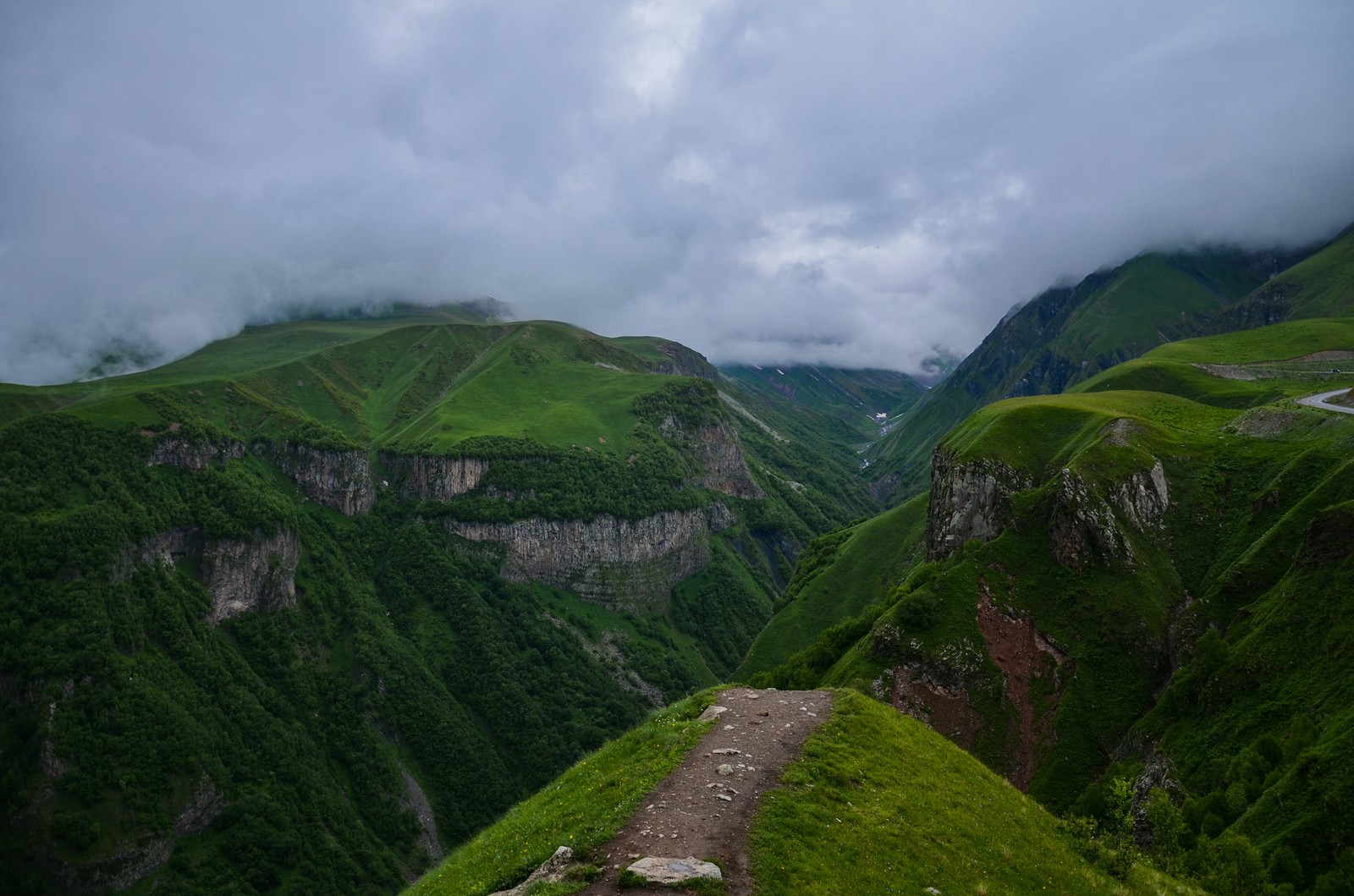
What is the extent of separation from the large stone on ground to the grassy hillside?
1.38 m

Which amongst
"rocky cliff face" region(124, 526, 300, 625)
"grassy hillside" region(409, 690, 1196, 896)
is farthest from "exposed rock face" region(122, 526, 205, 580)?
"grassy hillside" region(409, 690, 1196, 896)

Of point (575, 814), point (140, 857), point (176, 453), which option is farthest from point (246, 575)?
point (575, 814)

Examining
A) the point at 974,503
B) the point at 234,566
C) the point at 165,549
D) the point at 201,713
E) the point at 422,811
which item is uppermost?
the point at 165,549

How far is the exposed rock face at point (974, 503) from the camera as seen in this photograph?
88.3m

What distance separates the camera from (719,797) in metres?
22.7

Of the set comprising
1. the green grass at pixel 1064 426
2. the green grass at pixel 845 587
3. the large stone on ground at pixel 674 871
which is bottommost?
the green grass at pixel 845 587

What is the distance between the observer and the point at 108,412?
19125 centimetres

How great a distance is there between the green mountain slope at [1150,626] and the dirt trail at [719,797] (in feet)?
79.3

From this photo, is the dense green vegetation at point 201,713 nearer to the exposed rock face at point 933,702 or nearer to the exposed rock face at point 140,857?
the exposed rock face at point 140,857

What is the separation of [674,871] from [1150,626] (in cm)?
6616

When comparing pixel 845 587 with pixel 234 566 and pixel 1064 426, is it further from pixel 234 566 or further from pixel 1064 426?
pixel 234 566

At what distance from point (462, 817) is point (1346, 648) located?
17914 centimetres

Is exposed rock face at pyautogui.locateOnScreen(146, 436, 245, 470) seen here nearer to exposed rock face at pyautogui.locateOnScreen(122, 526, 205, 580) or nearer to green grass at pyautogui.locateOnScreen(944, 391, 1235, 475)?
exposed rock face at pyautogui.locateOnScreen(122, 526, 205, 580)

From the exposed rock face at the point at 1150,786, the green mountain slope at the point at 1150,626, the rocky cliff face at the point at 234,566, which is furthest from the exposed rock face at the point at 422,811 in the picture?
the exposed rock face at the point at 1150,786
